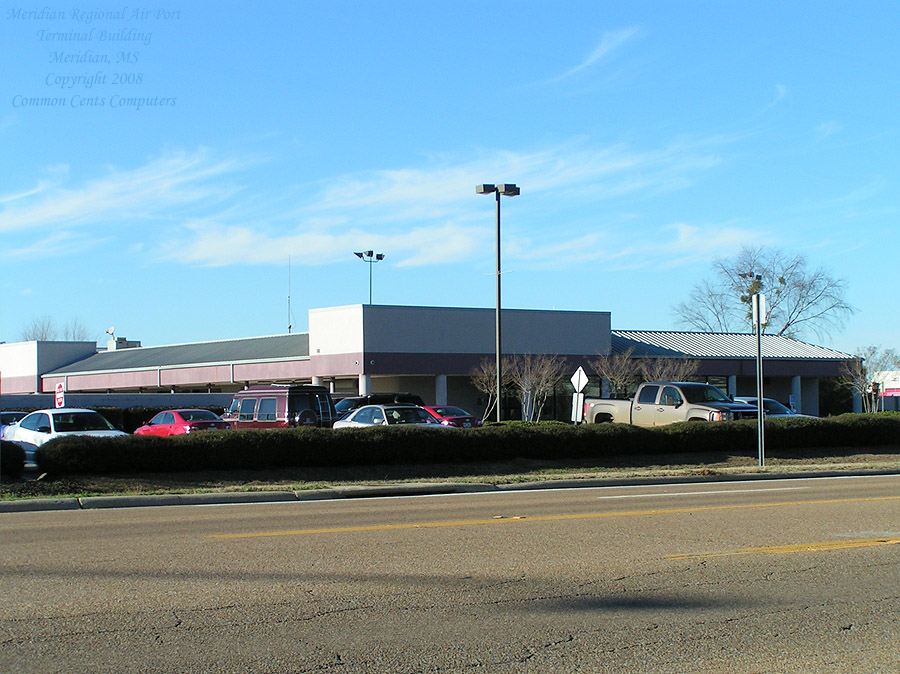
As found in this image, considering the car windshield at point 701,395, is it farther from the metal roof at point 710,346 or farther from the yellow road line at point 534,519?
the metal roof at point 710,346

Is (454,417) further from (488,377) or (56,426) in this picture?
(488,377)

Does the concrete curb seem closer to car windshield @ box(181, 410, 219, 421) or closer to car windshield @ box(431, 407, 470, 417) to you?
car windshield @ box(181, 410, 219, 421)

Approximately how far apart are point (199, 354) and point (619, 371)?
84.8 ft

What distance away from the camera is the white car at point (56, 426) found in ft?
82.1

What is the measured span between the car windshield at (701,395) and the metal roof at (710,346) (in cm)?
2509

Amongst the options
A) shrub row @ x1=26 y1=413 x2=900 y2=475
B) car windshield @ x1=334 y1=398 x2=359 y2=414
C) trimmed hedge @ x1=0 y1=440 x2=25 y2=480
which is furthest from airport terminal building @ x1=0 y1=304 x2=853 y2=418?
trimmed hedge @ x1=0 y1=440 x2=25 y2=480

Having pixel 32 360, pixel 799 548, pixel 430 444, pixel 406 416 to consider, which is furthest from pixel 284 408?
pixel 32 360

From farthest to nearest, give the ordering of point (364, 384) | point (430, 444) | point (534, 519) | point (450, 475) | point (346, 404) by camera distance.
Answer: point (364, 384), point (346, 404), point (430, 444), point (450, 475), point (534, 519)

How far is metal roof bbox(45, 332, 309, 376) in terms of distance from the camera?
54969mm

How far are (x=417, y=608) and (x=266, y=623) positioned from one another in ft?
3.86

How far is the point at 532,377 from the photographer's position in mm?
47094

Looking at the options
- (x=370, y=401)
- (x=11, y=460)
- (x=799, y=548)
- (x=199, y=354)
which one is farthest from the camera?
(x=199, y=354)

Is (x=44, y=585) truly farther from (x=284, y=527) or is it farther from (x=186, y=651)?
(x=284, y=527)

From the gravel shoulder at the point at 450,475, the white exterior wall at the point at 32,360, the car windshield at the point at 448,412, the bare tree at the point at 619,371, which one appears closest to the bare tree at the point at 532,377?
the bare tree at the point at 619,371
